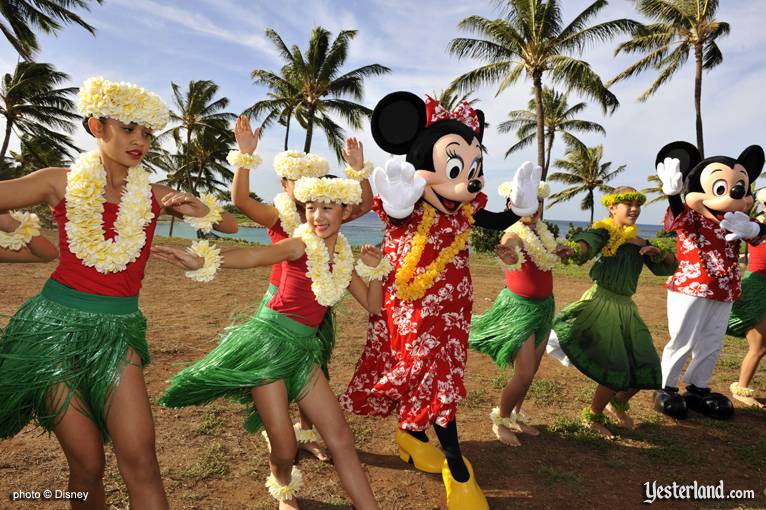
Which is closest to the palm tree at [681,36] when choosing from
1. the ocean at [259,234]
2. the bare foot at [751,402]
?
the ocean at [259,234]

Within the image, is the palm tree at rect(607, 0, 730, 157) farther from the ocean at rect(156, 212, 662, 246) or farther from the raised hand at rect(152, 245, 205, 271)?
the raised hand at rect(152, 245, 205, 271)

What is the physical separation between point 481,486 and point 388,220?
181 centimetres

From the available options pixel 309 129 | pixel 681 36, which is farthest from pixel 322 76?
pixel 681 36

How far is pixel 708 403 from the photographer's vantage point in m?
4.18

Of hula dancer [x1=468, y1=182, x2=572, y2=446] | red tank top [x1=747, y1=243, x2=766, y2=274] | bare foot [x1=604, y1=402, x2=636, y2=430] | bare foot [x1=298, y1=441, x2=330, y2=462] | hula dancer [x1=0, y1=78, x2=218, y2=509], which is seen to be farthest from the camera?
red tank top [x1=747, y1=243, x2=766, y2=274]

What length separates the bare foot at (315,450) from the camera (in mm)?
3275

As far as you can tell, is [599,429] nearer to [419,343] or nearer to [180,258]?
[419,343]

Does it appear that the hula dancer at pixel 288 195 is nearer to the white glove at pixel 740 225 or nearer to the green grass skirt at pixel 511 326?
the green grass skirt at pixel 511 326

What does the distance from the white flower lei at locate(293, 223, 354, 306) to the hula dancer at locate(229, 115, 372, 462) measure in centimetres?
35

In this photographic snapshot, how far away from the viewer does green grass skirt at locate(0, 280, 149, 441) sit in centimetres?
192

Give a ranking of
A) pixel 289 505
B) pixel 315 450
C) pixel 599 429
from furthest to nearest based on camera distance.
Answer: pixel 599 429 → pixel 315 450 → pixel 289 505

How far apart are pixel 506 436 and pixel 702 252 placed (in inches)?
90.2

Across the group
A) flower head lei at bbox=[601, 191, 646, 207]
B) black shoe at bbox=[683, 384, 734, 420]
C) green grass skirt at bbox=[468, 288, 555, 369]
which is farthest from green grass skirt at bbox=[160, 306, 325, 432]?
black shoe at bbox=[683, 384, 734, 420]

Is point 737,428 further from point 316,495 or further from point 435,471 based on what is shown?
point 316,495
